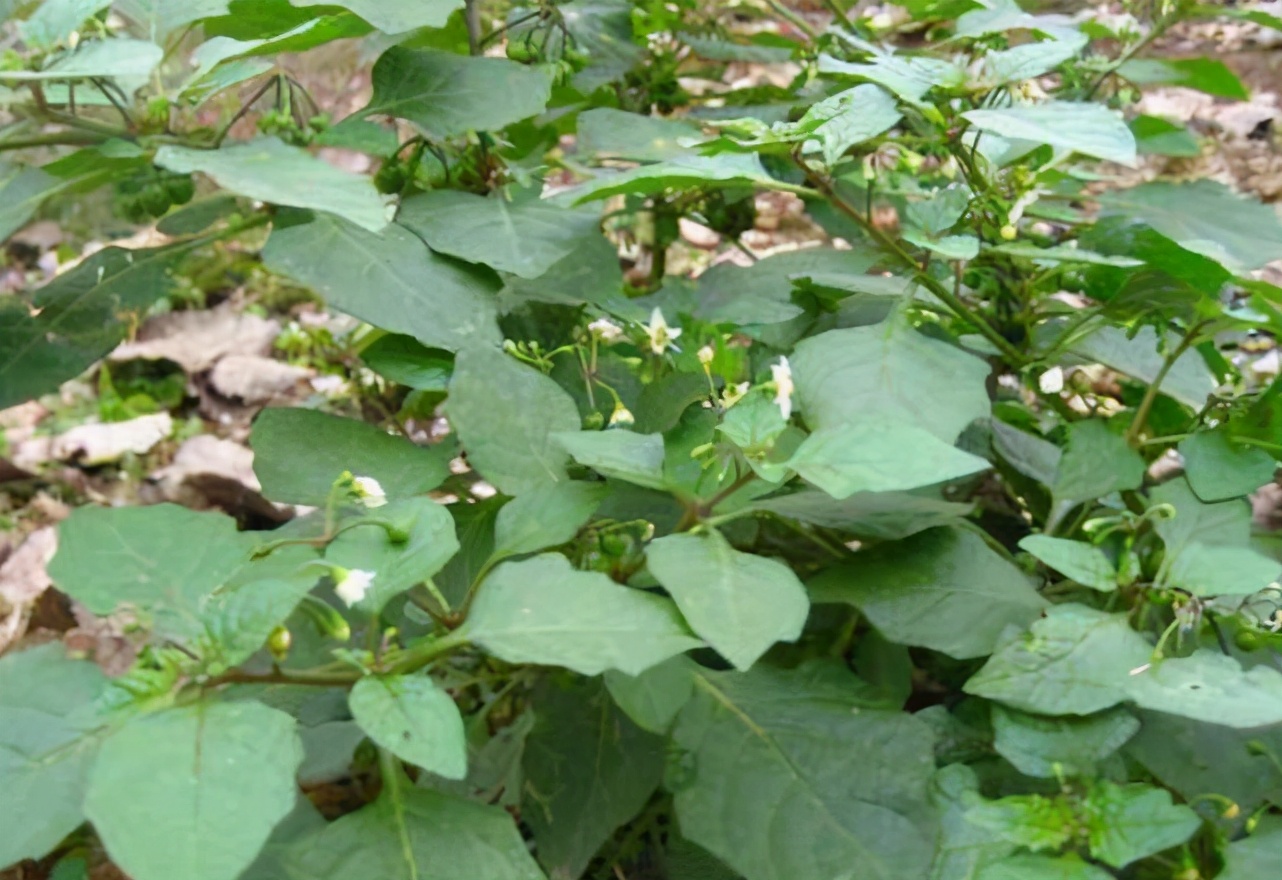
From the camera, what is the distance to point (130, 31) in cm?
108

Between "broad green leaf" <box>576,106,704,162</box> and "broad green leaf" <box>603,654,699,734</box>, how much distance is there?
592 mm

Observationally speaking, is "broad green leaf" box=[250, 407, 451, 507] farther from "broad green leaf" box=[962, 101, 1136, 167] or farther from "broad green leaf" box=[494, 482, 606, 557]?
"broad green leaf" box=[962, 101, 1136, 167]

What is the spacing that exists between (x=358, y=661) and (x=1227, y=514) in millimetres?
758

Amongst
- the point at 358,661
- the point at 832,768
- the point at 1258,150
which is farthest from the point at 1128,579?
the point at 1258,150

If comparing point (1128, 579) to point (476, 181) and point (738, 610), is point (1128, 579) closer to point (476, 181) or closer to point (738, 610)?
point (738, 610)

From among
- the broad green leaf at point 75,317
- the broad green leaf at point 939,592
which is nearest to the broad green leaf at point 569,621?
the broad green leaf at point 939,592

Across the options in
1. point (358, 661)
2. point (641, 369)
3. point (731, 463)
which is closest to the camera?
point (358, 661)

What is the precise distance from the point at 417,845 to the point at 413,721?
0.14m

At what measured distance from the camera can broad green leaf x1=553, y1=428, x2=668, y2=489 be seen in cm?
73

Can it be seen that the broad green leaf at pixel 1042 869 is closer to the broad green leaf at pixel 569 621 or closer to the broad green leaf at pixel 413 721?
the broad green leaf at pixel 569 621

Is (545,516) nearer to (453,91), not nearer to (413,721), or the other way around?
(413,721)

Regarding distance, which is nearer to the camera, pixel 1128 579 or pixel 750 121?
pixel 1128 579

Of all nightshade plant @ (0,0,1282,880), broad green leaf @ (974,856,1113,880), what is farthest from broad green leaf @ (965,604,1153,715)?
broad green leaf @ (974,856,1113,880)

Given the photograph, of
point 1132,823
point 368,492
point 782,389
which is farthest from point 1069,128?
point 368,492
